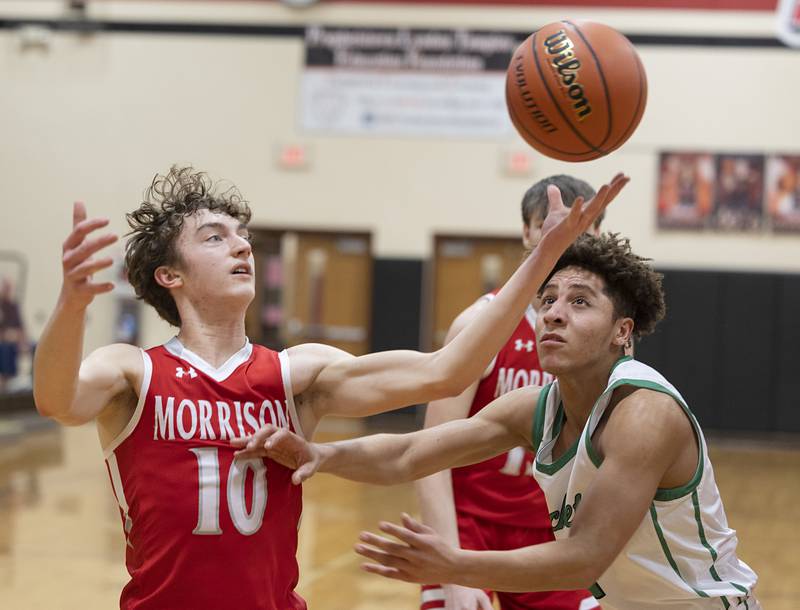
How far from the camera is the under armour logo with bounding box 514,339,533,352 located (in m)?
3.59

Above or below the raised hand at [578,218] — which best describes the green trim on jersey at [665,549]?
below

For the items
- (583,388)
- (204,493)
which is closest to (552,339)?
(583,388)

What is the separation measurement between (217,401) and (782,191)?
1163 centimetres

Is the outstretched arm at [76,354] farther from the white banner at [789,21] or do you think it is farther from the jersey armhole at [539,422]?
the white banner at [789,21]

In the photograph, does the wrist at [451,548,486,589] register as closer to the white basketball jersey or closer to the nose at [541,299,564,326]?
the white basketball jersey

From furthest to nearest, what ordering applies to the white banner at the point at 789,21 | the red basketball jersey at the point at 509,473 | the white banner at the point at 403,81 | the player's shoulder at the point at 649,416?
1. the white banner at the point at 403,81
2. the white banner at the point at 789,21
3. the red basketball jersey at the point at 509,473
4. the player's shoulder at the point at 649,416

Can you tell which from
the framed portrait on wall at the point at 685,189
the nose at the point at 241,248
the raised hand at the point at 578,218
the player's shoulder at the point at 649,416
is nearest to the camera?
the player's shoulder at the point at 649,416

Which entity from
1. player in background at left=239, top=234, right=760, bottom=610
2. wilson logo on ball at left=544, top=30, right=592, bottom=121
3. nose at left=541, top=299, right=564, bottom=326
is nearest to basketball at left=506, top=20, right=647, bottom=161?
wilson logo on ball at left=544, top=30, right=592, bottom=121

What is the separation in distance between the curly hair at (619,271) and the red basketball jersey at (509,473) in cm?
74

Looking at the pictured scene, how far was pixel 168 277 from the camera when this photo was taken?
2998mm

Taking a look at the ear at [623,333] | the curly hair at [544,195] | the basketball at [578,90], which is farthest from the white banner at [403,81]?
the ear at [623,333]

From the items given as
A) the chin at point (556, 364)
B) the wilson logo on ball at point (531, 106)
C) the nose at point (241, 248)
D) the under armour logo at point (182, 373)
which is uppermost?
the wilson logo on ball at point (531, 106)

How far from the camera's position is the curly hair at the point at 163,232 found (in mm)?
3018

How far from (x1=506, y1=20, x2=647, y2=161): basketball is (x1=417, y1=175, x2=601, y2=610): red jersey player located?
0.99 feet
